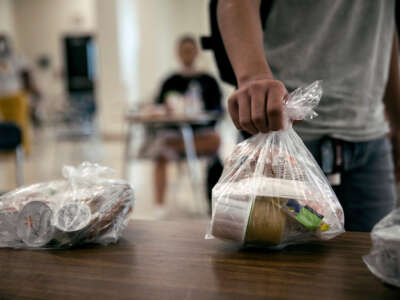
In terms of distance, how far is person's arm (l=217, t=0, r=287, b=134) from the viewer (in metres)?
0.51

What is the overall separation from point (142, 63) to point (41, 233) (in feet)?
25.4

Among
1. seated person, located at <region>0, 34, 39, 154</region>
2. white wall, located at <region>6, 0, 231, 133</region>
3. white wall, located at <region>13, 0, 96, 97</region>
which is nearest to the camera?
seated person, located at <region>0, 34, 39, 154</region>

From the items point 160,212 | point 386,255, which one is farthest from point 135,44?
point 386,255

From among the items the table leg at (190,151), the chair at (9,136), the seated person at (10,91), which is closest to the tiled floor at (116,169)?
the table leg at (190,151)

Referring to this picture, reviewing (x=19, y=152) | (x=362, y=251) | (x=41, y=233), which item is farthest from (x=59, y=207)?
(x=19, y=152)

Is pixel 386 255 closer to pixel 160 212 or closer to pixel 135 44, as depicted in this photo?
pixel 160 212

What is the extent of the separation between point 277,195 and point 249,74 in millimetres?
177

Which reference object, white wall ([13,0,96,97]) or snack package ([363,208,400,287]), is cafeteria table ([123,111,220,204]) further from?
white wall ([13,0,96,97])

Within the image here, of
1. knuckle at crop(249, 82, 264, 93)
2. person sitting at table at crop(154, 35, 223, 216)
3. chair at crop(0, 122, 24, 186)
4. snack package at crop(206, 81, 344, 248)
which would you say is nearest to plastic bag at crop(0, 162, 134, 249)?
snack package at crop(206, 81, 344, 248)

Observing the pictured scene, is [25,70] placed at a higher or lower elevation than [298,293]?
higher

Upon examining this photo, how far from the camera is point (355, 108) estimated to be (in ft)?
2.65

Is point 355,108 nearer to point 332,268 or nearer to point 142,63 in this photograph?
point 332,268

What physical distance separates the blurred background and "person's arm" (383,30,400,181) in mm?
2151

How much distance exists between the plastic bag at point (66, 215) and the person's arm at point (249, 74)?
21cm
